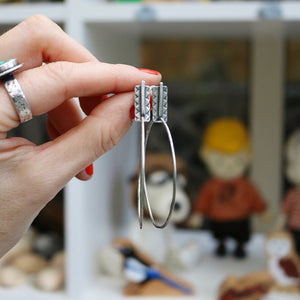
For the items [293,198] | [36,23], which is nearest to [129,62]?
[293,198]

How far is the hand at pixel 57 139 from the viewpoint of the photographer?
41 centimetres

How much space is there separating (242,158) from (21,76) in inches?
28.9

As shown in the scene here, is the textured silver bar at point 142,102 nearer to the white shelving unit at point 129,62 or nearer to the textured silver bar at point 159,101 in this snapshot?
the textured silver bar at point 159,101

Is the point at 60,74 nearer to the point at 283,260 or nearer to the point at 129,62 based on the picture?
the point at 283,260

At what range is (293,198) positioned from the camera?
3.24 feet

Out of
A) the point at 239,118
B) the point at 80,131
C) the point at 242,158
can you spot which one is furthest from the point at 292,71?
the point at 80,131

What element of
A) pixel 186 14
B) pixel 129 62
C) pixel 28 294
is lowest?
pixel 28 294

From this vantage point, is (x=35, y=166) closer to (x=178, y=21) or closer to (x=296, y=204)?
(x=178, y=21)

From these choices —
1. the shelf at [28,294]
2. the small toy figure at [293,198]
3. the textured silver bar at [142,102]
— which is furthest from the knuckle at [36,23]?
the small toy figure at [293,198]

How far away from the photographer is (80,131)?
0.43 metres

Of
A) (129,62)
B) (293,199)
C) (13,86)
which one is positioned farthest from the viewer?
(129,62)

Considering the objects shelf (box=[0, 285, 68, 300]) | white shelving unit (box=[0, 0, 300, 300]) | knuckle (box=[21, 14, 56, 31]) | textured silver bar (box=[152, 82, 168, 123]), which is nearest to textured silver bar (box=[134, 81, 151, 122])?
textured silver bar (box=[152, 82, 168, 123])

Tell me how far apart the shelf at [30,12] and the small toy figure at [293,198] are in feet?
1.77

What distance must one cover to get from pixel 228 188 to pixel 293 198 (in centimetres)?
15
